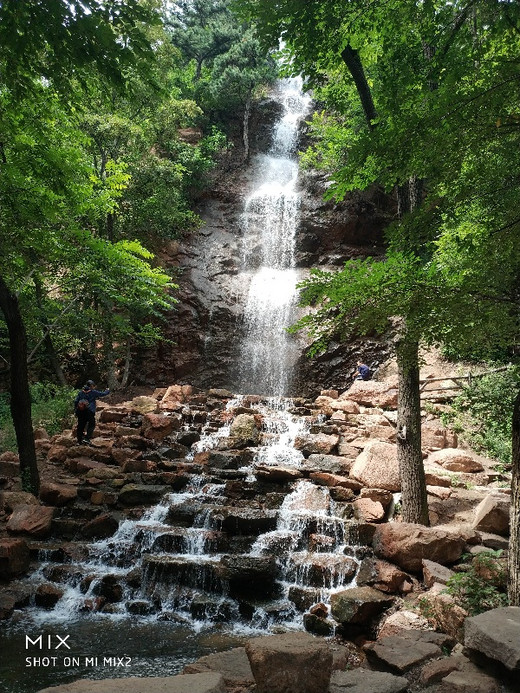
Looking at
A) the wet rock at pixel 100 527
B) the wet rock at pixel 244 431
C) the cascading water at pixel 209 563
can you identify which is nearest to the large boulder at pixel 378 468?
the cascading water at pixel 209 563

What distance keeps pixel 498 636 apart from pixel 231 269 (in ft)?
69.9

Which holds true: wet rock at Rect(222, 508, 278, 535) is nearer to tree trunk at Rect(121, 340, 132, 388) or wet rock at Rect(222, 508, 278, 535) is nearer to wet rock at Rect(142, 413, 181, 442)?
wet rock at Rect(142, 413, 181, 442)

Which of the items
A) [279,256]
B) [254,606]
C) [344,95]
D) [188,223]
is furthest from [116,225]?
[254,606]

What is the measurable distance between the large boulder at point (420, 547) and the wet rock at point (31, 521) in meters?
6.07

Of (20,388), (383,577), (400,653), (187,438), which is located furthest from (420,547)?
(20,388)

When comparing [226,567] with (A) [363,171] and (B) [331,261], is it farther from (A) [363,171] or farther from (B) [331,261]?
(B) [331,261]

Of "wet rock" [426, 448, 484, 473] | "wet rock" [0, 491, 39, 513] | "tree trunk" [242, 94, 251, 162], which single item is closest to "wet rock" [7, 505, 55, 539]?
"wet rock" [0, 491, 39, 513]

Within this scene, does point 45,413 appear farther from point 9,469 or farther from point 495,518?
point 495,518

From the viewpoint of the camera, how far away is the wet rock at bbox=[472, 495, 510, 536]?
7457 millimetres

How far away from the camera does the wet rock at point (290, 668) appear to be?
10.7 ft

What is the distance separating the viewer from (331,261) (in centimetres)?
2323

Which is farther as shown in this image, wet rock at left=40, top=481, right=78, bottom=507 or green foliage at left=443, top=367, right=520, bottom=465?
green foliage at left=443, top=367, right=520, bottom=465

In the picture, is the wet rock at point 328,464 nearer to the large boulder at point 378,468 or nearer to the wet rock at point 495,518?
the large boulder at point 378,468

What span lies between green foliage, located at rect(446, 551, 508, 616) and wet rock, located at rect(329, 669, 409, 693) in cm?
230
